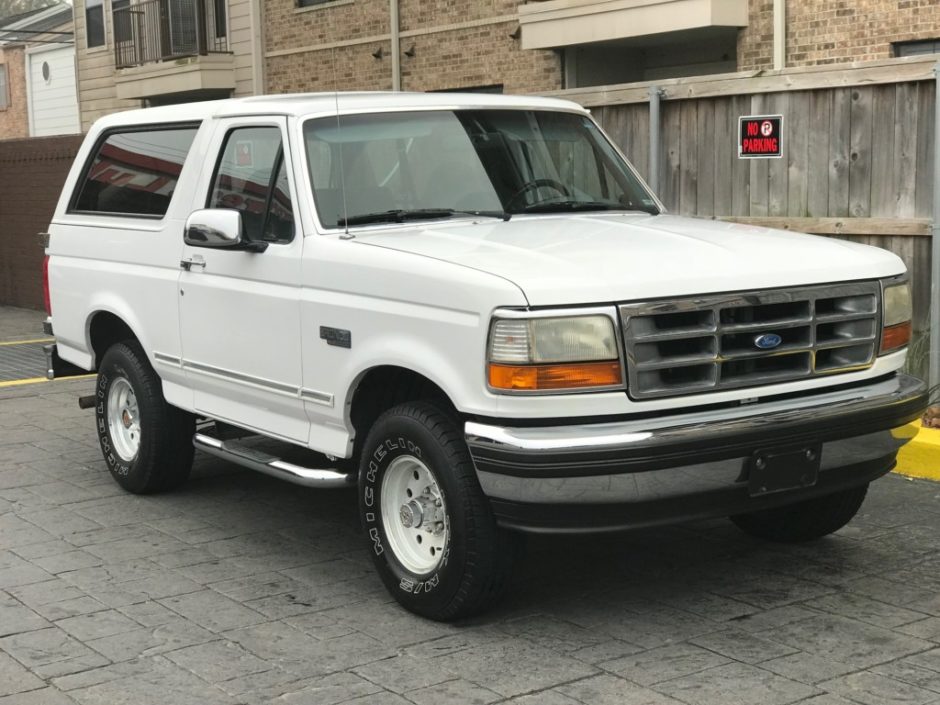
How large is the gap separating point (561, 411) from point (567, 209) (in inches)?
70.5

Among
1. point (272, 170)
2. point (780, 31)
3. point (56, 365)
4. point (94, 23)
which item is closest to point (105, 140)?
point (56, 365)

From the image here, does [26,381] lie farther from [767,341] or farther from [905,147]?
[767,341]

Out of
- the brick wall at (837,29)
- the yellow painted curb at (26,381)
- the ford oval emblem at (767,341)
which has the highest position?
the brick wall at (837,29)

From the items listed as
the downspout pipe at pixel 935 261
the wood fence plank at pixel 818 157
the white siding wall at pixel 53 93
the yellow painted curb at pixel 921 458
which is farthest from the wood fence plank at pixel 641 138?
the white siding wall at pixel 53 93

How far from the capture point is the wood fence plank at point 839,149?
27.7 feet

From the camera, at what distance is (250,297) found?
20.1 ft

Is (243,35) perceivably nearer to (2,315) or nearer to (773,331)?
(2,315)

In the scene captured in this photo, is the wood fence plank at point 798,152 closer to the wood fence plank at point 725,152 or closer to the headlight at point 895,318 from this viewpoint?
the wood fence plank at point 725,152

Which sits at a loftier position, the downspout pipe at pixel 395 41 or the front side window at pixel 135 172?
the downspout pipe at pixel 395 41

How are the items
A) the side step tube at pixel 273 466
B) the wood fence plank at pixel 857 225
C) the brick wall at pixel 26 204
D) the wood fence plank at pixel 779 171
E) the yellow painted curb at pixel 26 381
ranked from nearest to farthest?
1. the side step tube at pixel 273 466
2. the wood fence plank at pixel 857 225
3. the wood fence plank at pixel 779 171
4. the yellow painted curb at pixel 26 381
5. the brick wall at pixel 26 204

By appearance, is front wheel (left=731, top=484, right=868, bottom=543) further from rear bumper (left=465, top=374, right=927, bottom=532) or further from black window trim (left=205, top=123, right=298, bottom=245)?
black window trim (left=205, top=123, right=298, bottom=245)

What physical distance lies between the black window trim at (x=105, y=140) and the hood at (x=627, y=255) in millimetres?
1709

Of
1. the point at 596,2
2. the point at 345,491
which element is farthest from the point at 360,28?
the point at 345,491

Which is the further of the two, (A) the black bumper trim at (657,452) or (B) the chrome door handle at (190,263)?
(B) the chrome door handle at (190,263)
